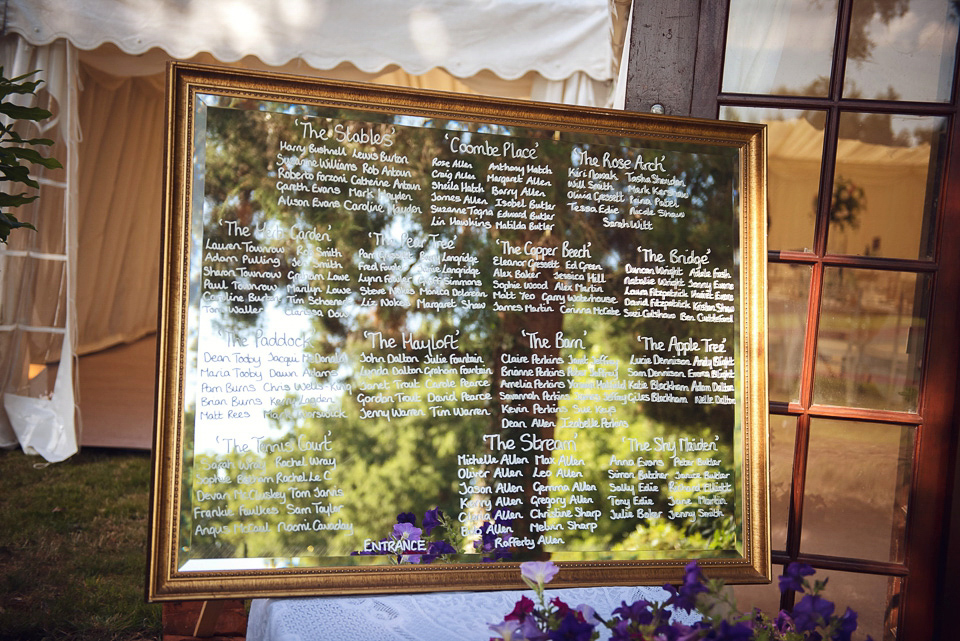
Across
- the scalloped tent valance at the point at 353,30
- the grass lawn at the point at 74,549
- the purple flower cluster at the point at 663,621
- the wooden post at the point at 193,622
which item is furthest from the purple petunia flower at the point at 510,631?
the scalloped tent valance at the point at 353,30

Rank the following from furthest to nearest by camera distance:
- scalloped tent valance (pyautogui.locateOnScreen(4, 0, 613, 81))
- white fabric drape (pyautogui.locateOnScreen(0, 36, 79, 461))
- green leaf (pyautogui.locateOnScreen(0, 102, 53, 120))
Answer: white fabric drape (pyautogui.locateOnScreen(0, 36, 79, 461)) → scalloped tent valance (pyautogui.locateOnScreen(4, 0, 613, 81)) → green leaf (pyautogui.locateOnScreen(0, 102, 53, 120))

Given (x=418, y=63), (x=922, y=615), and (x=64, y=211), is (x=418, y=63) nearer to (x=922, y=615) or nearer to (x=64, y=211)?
(x=64, y=211)

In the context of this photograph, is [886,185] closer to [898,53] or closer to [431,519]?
[898,53]

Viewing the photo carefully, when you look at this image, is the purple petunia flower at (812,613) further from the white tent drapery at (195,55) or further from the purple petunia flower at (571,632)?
the white tent drapery at (195,55)

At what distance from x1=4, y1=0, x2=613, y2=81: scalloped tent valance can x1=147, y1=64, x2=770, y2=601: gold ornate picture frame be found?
1843mm

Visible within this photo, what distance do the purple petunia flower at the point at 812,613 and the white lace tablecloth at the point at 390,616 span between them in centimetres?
35

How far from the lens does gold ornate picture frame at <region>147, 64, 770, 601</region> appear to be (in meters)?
1.28

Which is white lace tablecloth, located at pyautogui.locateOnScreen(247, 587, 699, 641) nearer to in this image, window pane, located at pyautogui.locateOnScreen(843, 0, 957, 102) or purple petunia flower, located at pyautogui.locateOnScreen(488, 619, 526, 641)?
purple petunia flower, located at pyautogui.locateOnScreen(488, 619, 526, 641)

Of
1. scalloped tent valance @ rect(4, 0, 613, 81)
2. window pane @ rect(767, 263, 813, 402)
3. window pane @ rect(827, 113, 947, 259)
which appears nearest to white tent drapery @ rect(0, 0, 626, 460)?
scalloped tent valance @ rect(4, 0, 613, 81)

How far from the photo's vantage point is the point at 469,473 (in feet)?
4.57

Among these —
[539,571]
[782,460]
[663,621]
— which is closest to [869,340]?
[782,460]

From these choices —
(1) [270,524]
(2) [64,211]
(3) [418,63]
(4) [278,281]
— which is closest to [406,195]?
(4) [278,281]

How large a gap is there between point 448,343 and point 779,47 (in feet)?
4.28

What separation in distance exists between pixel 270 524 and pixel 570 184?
0.98 meters
